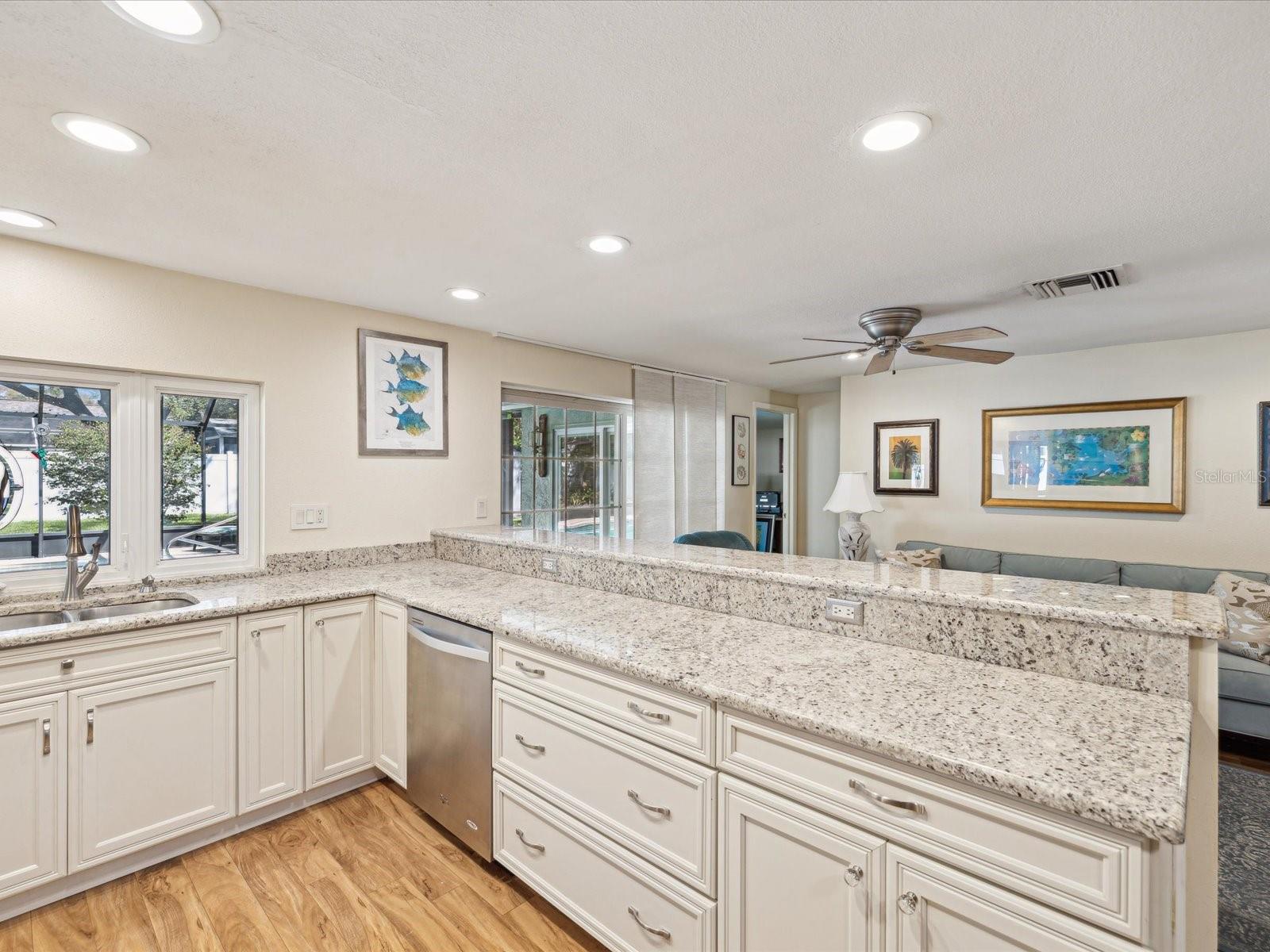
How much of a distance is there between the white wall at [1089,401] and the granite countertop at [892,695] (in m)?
3.55

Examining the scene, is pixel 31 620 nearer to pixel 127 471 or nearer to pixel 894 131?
pixel 127 471

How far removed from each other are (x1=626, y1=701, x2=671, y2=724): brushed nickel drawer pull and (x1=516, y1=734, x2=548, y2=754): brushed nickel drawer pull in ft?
1.42

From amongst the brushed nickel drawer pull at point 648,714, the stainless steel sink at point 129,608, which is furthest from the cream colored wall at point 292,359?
the brushed nickel drawer pull at point 648,714

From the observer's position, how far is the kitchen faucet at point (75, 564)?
7.52 ft

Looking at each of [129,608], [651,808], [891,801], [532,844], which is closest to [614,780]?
[651,808]

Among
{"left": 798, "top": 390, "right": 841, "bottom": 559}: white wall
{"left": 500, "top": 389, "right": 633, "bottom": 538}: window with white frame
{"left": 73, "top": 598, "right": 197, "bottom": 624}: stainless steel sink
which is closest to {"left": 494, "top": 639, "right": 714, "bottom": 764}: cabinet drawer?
{"left": 73, "top": 598, "right": 197, "bottom": 624}: stainless steel sink

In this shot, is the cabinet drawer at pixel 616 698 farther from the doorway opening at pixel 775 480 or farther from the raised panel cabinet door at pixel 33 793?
the doorway opening at pixel 775 480

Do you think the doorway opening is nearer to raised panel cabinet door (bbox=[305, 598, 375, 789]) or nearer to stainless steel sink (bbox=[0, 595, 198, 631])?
raised panel cabinet door (bbox=[305, 598, 375, 789])

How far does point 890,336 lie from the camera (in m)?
3.24

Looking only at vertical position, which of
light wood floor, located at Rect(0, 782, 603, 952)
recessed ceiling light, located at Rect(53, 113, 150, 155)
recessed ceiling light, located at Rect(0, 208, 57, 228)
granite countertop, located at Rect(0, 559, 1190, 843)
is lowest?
light wood floor, located at Rect(0, 782, 603, 952)

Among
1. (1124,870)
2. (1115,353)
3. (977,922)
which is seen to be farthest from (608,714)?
(1115,353)

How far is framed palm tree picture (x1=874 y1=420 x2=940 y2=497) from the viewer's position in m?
4.97

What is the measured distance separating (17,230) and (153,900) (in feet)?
7.68

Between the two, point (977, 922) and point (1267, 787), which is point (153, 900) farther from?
point (1267, 787)
